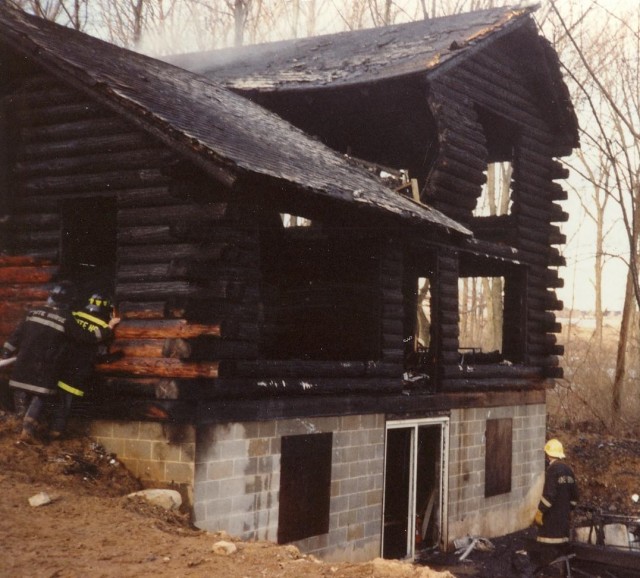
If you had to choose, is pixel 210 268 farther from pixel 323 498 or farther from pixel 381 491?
pixel 381 491

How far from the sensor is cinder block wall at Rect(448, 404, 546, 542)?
14281 mm

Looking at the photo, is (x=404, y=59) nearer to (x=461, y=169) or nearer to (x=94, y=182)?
(x=461, y=169)

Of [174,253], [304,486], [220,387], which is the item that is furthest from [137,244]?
[304,486]

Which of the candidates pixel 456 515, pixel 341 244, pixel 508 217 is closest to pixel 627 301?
pixel 508 217

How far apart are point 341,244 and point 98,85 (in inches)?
Answer: 190

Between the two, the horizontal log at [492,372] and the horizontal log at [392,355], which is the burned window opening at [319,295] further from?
the horizontal log at [492,372]

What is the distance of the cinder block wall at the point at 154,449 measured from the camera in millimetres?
8766

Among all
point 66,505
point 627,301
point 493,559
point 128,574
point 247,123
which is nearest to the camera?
point 128,574

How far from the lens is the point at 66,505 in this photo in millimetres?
7840

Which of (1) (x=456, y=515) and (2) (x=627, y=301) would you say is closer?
(1) (x=456, y=515)

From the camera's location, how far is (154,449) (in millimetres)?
8984

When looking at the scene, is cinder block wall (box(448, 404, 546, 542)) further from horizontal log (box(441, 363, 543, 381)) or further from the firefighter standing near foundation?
the firefighter standing near foundation

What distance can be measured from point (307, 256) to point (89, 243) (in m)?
3.89

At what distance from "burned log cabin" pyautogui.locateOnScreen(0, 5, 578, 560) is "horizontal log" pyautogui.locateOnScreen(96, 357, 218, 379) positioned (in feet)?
0.08
